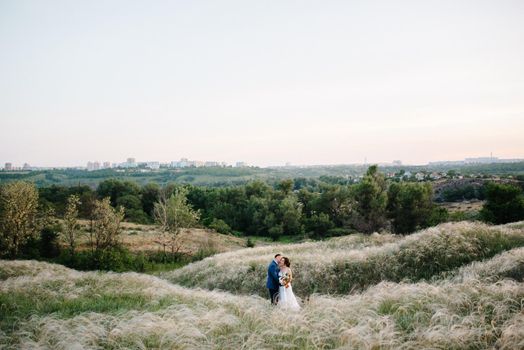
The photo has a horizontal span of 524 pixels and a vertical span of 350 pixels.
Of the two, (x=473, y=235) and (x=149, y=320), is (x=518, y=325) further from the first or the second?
(x=473, y=235)

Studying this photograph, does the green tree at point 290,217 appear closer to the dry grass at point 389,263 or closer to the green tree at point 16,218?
the green tree at point 16,218

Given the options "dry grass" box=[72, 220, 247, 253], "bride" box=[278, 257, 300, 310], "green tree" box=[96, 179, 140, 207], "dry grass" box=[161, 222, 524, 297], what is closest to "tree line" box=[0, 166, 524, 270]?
"green tree" box=[96, 179, 140, 207]

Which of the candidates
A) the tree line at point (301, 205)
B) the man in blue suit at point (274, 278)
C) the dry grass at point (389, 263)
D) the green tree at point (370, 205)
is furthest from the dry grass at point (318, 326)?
the green tree at point (370, 205)

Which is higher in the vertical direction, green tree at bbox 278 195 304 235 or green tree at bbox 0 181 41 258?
green tree at bbox 0 181 41 258

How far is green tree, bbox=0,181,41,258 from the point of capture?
36447 mm

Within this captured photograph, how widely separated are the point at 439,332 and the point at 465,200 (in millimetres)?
92845

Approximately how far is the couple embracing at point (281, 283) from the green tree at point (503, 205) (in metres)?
38.3

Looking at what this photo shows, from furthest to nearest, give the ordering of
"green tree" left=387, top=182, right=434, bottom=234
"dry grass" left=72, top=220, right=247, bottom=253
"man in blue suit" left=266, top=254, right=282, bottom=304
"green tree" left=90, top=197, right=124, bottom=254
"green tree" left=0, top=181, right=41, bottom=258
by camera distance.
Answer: "green tree" left=387, top=182, right=434, bottom=234 < "dry grass" left=72, top=220, right=247, bottom=253 < "green tree" left=90, top=197, right=124, bottom=254 < "green tree" left=0, top=181, right=41, bottom=258 < "man in blue suit" left=266, top=254, right=282, bottom=304

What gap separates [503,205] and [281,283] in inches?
1543

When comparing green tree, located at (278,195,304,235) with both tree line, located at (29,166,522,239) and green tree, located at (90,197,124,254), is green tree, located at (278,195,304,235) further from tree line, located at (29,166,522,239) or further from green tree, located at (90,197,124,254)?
green tree, located at (90,197,124,254)

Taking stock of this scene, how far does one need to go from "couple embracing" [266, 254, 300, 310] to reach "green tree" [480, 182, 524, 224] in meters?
38.3

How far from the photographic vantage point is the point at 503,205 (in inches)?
1560

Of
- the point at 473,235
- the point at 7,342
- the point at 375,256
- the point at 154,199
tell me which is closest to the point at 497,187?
the point at 473,235

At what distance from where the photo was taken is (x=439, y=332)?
18.9 feet
